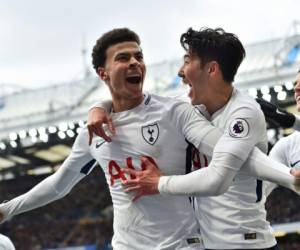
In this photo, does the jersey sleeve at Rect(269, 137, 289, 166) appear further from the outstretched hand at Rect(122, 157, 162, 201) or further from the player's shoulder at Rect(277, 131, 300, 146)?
the outstretched hand at Rect(122, 157, 162, 201)

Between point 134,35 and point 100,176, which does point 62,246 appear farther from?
point 134,35

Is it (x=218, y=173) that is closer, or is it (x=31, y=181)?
(x=218, y=173)

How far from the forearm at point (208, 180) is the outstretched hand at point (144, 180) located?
79mm

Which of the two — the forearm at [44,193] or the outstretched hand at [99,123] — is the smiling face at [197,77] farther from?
the forearm at [44,193]

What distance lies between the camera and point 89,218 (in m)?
24.5

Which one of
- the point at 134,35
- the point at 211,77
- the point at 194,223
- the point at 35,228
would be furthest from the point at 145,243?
the point at 35,228

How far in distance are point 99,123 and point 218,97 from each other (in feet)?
2.12

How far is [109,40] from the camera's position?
3.74m

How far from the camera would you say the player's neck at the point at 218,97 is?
3.51 metres

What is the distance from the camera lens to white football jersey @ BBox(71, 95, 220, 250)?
3381mm

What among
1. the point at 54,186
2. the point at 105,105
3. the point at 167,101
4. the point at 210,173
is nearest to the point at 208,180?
the point at 210,173

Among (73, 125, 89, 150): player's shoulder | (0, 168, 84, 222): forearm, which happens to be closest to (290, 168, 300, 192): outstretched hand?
(73, 125, 89, 150): player's shoulder

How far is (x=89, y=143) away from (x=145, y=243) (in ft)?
2.13

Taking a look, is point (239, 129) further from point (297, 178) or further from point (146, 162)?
point (146, 162)
